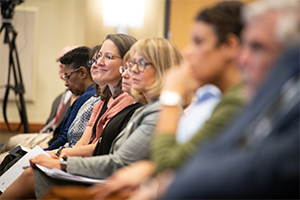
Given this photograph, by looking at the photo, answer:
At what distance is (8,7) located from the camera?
3.93 meters

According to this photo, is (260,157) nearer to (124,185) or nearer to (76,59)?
(124,185)

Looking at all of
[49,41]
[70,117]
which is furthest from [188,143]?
[49,41]

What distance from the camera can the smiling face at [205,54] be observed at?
3.34 ft

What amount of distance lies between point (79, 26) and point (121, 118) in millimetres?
3241

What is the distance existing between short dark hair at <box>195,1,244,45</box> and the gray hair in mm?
305

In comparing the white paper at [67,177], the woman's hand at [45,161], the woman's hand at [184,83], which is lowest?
the woman's hand at [45,161]

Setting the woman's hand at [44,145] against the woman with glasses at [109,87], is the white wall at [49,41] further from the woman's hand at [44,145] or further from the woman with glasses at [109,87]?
the woman with glasses at [109,87]

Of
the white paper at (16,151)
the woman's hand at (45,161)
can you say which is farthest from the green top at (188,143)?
the white paper at (16,151)

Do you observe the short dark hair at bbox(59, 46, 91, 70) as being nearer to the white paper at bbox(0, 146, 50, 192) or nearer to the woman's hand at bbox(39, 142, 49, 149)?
the woman's hand at bbox(39, 142, 49, 149)

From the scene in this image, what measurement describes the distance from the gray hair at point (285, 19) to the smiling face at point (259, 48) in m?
0.01

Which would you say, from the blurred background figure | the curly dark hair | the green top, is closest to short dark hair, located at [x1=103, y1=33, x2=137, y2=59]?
the curly dark hair

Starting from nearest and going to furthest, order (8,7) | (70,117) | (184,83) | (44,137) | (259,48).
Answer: (259,48), (184,83), (70,117), (44,137), (8,7)

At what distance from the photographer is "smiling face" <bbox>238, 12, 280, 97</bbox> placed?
708mm

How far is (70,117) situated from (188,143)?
76.1 inches
